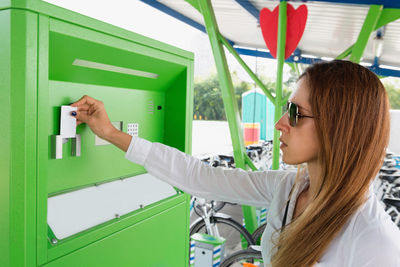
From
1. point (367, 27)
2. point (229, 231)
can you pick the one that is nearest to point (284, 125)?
point (367, 27)

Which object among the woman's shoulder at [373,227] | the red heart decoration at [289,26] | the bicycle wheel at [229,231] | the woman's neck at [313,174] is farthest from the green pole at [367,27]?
the woman's shoulder at [373,227]

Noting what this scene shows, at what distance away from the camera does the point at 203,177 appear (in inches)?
55.7

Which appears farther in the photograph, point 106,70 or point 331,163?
point 106,70

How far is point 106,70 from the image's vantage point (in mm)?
1576

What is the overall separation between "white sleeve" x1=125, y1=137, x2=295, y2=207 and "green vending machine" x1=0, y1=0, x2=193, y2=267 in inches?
13.5

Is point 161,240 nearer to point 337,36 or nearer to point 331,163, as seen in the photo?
point 331,163

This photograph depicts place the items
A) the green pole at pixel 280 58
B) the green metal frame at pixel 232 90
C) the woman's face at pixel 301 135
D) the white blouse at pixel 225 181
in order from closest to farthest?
the woman's face at pixel 301 135
the white blouse at pixel 225 181
the green pole at pixel 280 58
the green metal frame at pixel 232 90

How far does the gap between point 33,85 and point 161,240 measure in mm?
1134

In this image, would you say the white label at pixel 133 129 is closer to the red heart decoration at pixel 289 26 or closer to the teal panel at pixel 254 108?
the red heart decoration at pixel 289 26

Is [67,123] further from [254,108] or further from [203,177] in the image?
[254,108]

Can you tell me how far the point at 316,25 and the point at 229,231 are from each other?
3.87 m

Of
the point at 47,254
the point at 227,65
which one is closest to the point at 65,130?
the point at 47,254

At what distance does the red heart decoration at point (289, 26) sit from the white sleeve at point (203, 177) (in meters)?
2.77

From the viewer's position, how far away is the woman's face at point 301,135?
1.09 metres
